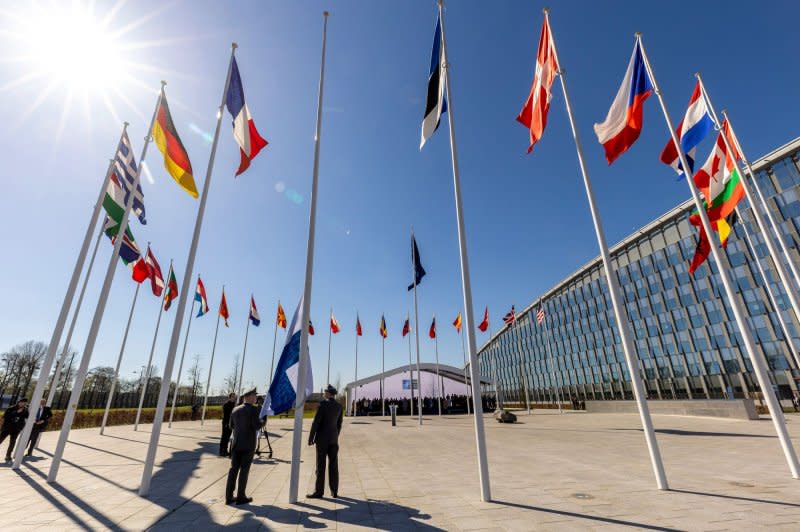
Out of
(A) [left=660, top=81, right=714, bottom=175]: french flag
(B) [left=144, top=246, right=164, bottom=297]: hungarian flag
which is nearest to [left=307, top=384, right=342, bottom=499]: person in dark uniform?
(A) [left=660, top=81, right=714, bottom=175]: french flag

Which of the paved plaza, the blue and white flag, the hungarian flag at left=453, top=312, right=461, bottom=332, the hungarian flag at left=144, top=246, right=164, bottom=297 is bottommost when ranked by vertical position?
the paved plaza

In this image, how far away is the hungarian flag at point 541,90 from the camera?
8898 mm

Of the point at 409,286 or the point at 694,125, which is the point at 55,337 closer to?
the point at 409,286

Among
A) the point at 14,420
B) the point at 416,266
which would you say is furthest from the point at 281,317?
the point at 14,420

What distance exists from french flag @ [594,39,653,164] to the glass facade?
4196 centimetres

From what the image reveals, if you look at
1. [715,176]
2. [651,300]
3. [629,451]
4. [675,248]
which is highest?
[675,248]

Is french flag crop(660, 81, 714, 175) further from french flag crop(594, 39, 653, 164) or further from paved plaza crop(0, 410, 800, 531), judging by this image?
paved plaza crop(0, 410, 800, 531)

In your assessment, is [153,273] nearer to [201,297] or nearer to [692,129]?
[201,297]

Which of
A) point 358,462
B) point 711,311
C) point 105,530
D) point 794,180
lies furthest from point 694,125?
point 711,311

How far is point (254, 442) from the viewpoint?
20.4 feet

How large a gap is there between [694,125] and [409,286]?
1658 cm

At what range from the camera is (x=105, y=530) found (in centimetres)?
475

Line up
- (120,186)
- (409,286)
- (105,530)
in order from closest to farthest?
(105,530) < (120,186) < (409,286)

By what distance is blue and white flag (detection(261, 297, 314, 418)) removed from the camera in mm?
7270
